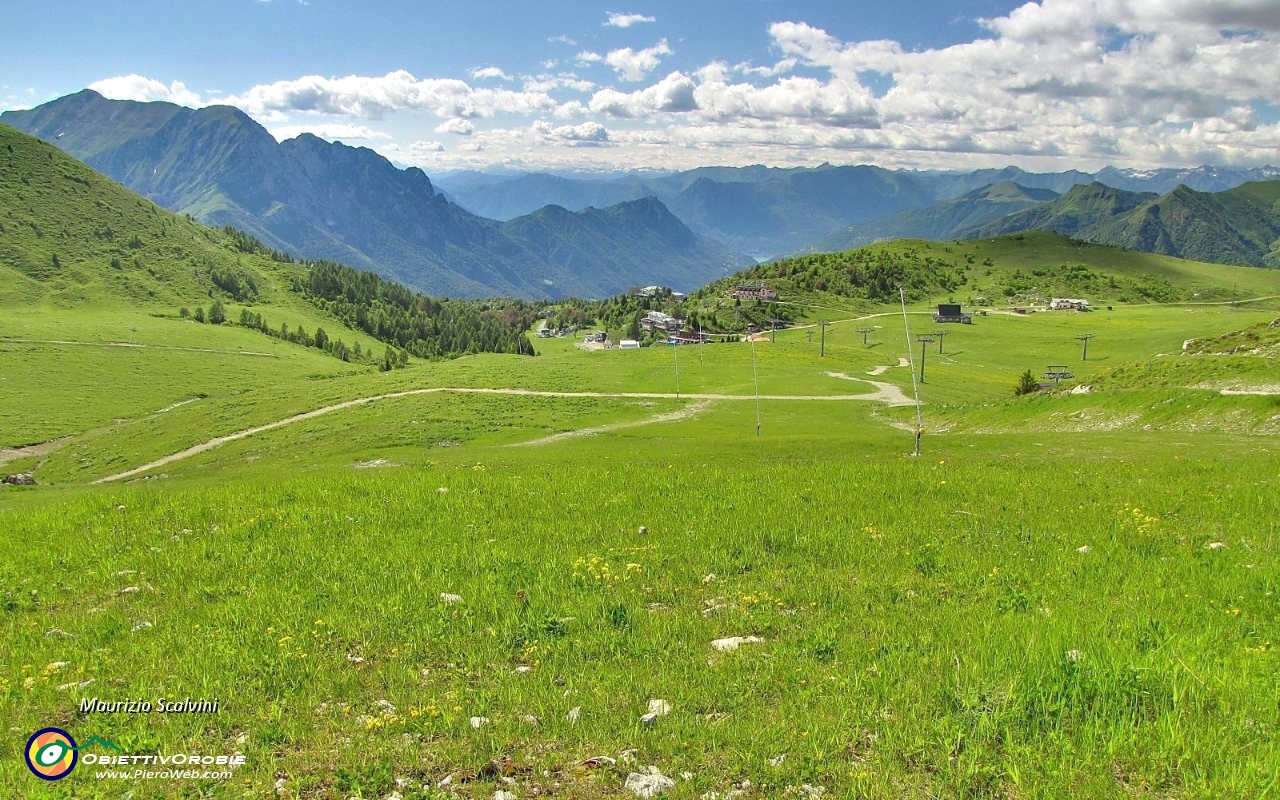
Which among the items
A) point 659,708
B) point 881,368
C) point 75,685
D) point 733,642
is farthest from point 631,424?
point 659,708

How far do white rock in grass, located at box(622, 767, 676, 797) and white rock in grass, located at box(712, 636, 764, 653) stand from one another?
99.7 inches

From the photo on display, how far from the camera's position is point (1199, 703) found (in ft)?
19.7

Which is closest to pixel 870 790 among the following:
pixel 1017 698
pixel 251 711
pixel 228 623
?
pixel 1017 698

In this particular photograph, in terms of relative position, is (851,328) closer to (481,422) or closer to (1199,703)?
(481,422)

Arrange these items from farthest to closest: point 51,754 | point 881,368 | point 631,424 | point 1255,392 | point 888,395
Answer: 1. point 881,368
2. point 888,395
3. point 631,424
4. point 1255,392
5. point 51,754

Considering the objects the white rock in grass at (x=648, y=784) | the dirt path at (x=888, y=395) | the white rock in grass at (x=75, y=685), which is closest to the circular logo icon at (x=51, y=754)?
the white rock in grass at (x=75, y=685)

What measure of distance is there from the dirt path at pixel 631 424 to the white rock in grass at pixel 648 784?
52.8m

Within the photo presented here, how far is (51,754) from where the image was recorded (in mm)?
6391

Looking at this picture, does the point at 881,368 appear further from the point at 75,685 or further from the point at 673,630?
the point at 75,685

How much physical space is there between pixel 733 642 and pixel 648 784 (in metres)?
2.90

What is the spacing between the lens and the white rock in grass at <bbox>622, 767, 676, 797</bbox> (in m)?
5.67

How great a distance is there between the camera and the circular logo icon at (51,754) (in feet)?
20.3

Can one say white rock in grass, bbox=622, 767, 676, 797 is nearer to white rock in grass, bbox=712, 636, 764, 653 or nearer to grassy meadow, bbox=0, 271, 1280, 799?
grassy meadow, bbox=0, 271, 1280, 799

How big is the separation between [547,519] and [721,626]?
6283mm
